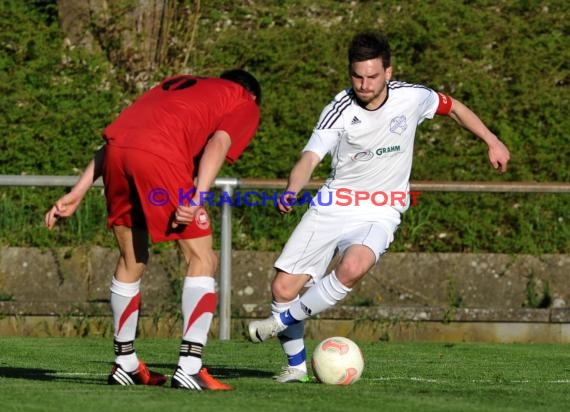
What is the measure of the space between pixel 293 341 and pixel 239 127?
165cm

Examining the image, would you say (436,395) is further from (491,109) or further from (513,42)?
(513,42)

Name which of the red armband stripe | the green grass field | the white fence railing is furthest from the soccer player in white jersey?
the white fence railing

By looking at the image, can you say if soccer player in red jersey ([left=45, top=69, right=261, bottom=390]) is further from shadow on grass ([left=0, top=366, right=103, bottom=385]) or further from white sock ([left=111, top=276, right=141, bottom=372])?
shadow on grass ([left=0, top=366, right=103, bottom=385])

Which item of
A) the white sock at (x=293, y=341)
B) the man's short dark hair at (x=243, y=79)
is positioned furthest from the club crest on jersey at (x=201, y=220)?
the white sock at (x=293, y=341)

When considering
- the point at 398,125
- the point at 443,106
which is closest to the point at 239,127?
the point at 398,125

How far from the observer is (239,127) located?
21.9ft

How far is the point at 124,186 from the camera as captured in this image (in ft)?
21.9

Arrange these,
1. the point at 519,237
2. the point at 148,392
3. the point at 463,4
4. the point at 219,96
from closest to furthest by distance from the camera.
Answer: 1. the point at 148,392
2. the point at 219,96
3. the point at 519,237
4. the point at 463,4

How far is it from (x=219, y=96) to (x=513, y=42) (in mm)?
8473

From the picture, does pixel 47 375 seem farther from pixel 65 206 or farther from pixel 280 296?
pixel 280 296

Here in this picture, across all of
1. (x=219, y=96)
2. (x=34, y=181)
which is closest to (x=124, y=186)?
(x=219, y=96)

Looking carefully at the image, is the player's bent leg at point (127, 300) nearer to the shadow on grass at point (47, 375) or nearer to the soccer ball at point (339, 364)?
the shadow on grass at point (47, 375)

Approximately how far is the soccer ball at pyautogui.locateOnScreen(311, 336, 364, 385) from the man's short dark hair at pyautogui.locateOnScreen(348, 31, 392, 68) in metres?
1.67

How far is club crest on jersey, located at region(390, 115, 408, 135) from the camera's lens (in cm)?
776
